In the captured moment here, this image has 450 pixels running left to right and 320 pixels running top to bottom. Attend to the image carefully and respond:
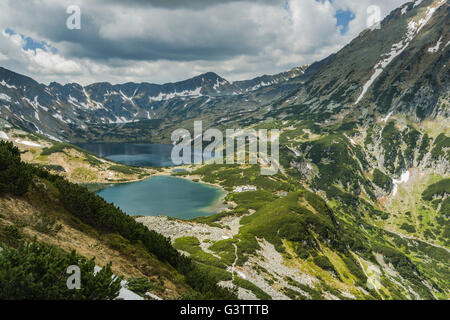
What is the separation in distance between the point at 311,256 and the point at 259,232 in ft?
46.6

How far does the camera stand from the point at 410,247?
14388 cm

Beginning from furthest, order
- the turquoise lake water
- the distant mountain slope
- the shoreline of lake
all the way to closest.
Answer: the turquoise lake water, the shoreline of lake, the distant mountain slope

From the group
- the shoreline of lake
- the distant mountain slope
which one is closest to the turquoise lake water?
the shoreline of lake

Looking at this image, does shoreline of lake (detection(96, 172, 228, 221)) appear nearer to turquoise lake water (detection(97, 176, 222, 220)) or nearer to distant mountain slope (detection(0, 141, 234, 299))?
turquoise lake water (detection(97, 176, 222, 220))

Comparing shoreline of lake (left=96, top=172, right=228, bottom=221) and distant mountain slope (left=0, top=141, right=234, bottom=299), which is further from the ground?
shoreline of lake (left=96, top=172, right=228, bottom=221)

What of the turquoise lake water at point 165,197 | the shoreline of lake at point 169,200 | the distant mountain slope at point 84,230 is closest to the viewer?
the distant mountain slope at point 84,230

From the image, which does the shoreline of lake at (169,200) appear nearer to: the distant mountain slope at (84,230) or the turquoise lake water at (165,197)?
the turquoise lake water at (165,197)

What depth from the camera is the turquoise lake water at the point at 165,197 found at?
121 meters

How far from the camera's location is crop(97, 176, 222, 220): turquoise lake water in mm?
120938

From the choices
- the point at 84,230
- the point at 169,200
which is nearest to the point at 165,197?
the point at 169,200

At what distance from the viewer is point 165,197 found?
481 feet

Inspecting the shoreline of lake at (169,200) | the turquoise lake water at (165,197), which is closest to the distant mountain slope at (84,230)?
the shoreline of lake at (169,200)

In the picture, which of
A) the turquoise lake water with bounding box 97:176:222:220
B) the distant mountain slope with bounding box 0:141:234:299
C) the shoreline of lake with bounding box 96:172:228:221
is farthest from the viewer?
the turquoise lake water with bounding box 97:176:222:220
